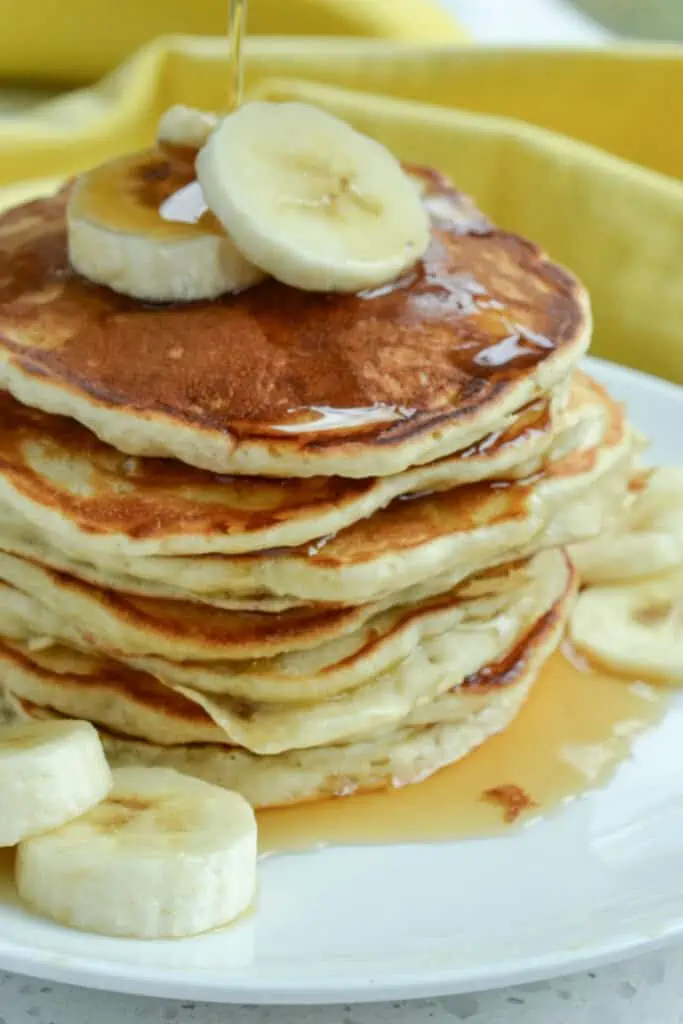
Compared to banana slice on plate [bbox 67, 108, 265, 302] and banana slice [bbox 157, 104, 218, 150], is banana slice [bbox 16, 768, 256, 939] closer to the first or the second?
banana slice on plate [bbox 67, 108, 265, 302]

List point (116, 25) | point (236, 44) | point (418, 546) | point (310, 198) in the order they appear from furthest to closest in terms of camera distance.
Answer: point (116, 25) → point (236, 44) → point (310, 198) → point (418, 546)

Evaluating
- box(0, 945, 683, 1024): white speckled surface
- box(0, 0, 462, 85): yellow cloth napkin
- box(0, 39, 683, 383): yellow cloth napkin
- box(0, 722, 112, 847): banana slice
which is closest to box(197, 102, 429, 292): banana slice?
box(0, 722, 112, 847): banana slice

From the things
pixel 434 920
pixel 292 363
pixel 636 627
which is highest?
pixel 292 363

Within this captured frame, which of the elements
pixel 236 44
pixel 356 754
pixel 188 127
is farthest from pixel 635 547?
pixel 236 44

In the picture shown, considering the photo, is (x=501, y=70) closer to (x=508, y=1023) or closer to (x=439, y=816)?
(x=439, y=816)

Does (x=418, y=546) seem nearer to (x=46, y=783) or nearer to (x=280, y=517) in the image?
(x=280, y=517)

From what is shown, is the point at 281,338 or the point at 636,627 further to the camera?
the point at 636,627

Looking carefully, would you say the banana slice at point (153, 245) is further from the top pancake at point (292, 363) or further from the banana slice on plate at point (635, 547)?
the banana slice on plate at point (635, 547)

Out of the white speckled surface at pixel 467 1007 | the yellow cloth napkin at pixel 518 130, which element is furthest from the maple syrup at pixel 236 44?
the white speckled surface at pixel 467 1007
